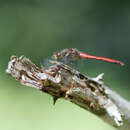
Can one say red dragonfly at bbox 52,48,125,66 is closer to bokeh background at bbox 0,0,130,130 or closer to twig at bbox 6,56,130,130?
twig at bbox 6,56,130,130

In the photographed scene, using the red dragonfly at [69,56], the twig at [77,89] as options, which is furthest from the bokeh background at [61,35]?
the twig at [77,89]

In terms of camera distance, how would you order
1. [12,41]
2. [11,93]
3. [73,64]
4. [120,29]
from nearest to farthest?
[73,64] → [11,93] → [12,41] → [120,29]

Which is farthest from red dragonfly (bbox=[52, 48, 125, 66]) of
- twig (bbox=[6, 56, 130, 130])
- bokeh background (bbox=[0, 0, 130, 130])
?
bokeh background (bbox=[0, 0, 130, 130])

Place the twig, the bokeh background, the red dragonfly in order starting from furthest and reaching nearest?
the bokeh background < the red dragonfly < the twig

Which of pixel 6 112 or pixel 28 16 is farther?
pixel 28 16

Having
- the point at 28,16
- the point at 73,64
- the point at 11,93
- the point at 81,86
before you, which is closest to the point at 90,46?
the point at 28,16

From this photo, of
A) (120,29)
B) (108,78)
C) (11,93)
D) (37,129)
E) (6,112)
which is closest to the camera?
(37,129)

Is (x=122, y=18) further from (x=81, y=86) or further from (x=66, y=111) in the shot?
(x=81, y=86)
